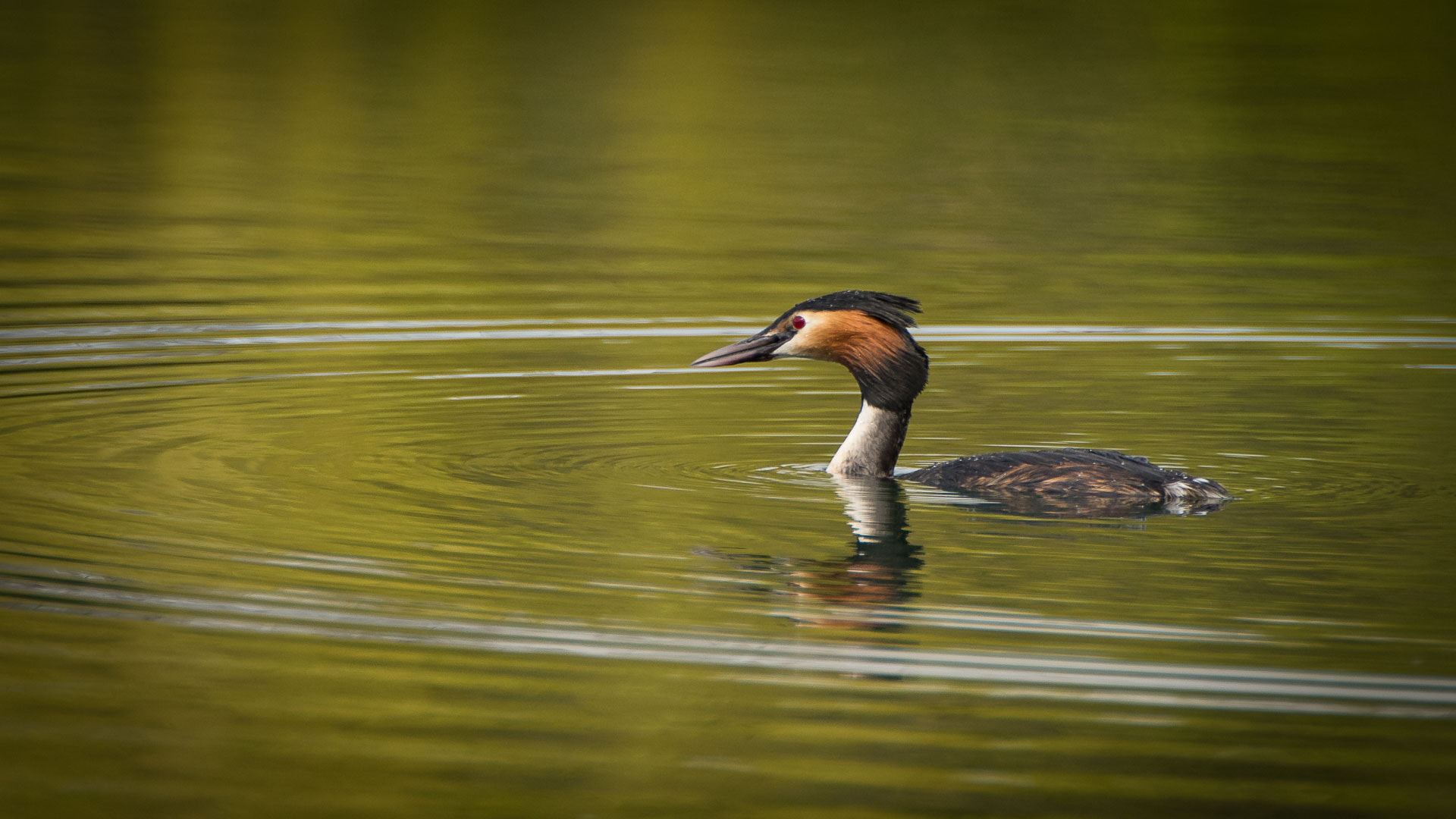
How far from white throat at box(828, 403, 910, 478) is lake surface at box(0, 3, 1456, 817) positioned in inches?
6.6

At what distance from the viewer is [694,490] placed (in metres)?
8.81

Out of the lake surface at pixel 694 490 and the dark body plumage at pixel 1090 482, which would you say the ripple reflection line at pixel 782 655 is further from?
the dark body plumage at pixel 1090 482

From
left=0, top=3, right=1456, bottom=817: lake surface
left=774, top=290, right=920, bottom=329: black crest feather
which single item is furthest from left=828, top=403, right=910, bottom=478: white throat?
left=774, top=290, right=920, bottom=329: black crest feather

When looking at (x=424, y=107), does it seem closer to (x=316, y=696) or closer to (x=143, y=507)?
(x=143, y=507)

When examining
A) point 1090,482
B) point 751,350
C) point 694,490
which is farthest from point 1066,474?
point 751,350

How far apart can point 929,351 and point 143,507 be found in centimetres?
581

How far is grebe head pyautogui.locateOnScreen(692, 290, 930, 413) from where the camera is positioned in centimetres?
924

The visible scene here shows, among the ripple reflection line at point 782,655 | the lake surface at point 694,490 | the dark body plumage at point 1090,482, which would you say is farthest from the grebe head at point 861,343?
the ripple reflection line at point 782,655

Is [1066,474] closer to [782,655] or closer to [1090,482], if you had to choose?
[1090,482]

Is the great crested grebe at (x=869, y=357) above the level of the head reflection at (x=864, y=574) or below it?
above

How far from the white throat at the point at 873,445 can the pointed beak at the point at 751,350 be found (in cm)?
48

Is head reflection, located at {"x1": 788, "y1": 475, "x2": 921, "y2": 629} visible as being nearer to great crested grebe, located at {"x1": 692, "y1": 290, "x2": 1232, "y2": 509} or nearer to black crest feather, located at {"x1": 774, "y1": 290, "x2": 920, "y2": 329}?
great crested grebe, located at {"x1": 692, "y1": 290, "x2": 1232, "y2": 509}

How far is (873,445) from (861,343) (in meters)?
0.45

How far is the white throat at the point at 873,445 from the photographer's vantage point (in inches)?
364
